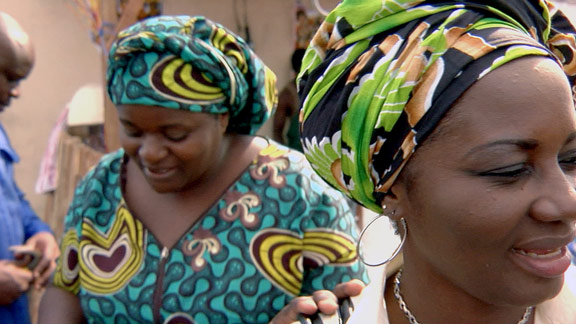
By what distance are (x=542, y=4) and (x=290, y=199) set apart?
1224mm

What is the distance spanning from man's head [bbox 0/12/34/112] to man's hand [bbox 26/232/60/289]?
2.08 ft

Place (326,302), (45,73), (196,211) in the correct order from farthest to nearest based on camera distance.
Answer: (45,73)
(196,211)
(326,302)

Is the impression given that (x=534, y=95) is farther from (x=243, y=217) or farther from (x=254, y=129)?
(x=254, y=129)

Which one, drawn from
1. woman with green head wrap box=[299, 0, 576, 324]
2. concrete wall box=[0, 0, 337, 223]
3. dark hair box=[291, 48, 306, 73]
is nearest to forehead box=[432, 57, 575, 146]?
woman with green head wrap box=[299, 0, 576, 324]

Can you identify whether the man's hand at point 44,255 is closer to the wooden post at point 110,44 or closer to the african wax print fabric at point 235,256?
the african wax print fabric at point 235,256

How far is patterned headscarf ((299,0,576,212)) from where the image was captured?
53.5 inches

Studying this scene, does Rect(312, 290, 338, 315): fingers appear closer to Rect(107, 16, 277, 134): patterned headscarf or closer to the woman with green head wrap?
the woman with green head wrap

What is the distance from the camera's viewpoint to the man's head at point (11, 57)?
320cm

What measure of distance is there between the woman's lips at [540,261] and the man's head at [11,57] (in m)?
2.59

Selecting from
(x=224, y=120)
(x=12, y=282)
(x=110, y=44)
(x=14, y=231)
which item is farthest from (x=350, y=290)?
(x=110, y=44)

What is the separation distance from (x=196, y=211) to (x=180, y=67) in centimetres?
51

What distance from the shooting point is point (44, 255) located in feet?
10.6

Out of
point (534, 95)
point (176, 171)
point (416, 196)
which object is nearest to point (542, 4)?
point (534, 95)

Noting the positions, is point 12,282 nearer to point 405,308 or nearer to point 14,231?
point 14,231
